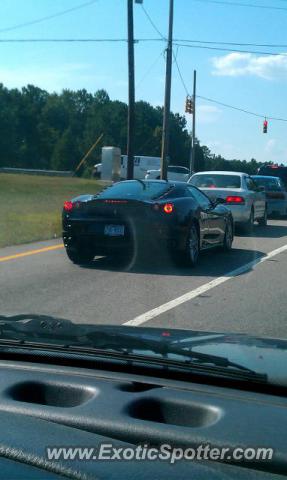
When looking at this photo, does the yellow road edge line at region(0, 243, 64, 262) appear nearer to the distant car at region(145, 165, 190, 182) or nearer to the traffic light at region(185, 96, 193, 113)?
the traffic light at region(185, 96, 193, 113)

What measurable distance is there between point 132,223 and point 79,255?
1146 mm

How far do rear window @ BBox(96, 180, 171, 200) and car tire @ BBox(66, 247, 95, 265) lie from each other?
90cm

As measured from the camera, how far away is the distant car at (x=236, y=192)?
1716 centimetres

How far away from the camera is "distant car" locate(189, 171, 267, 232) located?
56.3ft

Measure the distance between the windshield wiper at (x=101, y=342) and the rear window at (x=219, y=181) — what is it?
13825 mm

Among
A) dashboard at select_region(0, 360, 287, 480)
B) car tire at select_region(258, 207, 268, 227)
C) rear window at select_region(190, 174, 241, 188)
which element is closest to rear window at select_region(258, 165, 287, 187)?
car tire at select_region(258, 207, 268, 227)

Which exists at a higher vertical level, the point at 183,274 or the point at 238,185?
the point at 238,185

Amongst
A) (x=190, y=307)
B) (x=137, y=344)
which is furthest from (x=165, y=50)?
(x=137, y=344)

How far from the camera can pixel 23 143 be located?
11156 centimetres

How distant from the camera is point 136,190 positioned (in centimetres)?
1145

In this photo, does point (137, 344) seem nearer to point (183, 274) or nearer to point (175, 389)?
point (175, 389)

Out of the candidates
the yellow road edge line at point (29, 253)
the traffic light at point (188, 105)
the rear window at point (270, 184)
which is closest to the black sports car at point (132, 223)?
the yellow road edge line at point (29, 253)

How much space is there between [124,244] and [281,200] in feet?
43.9

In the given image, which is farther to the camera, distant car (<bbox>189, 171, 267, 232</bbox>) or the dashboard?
distant car (<bbox>189, 171, 267, 232</bbox>)
